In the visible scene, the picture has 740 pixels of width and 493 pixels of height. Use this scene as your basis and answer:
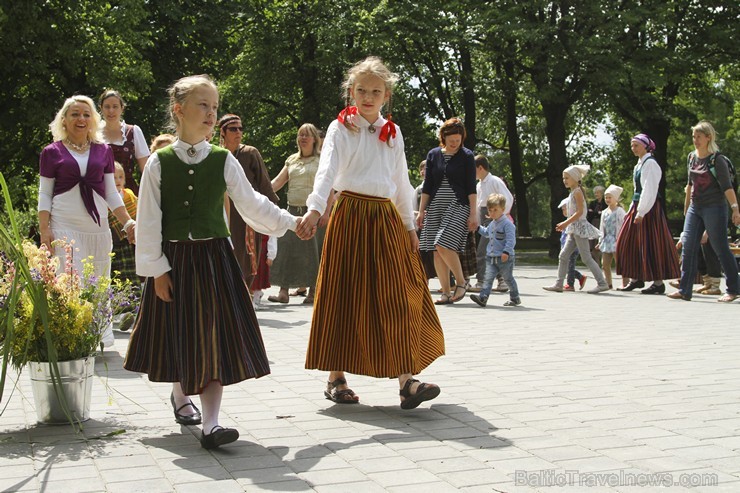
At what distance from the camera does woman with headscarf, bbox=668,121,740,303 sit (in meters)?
13.0

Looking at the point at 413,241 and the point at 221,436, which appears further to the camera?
the point at 413,241

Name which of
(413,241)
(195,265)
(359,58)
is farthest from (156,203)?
(359,58)

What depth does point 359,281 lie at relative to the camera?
6.08 metres

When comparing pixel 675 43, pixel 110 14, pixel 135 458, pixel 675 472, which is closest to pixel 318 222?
pixel 135 458

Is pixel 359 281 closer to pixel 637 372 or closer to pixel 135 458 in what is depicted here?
pixel 135 458

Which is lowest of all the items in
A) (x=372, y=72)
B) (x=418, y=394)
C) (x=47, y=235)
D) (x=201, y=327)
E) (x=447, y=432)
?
(x=447, y=432)

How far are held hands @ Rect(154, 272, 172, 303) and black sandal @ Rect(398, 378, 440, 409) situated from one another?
1560 millimetres

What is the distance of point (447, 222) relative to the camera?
39.7 feet

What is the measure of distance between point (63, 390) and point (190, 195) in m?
1.31

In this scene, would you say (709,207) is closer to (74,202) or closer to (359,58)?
(74,202)

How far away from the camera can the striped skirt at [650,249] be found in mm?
14453

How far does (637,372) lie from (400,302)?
212 cm

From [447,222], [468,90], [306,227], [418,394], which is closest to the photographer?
[306,227]

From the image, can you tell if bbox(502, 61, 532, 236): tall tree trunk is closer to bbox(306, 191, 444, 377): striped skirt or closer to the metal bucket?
bbox(306, 191, 444, 377): striped skirt
